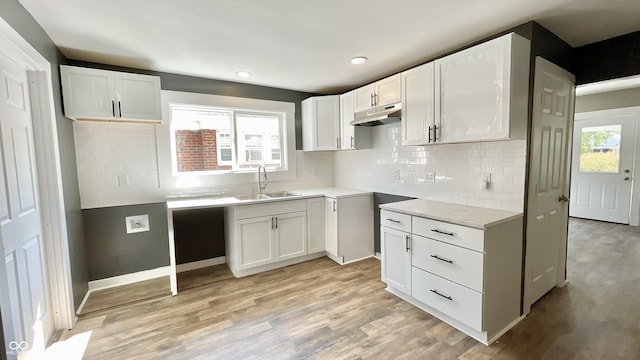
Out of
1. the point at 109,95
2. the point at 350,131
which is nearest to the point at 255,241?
the point at 350,131

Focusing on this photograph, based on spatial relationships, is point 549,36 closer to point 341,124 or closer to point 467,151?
point 467,151

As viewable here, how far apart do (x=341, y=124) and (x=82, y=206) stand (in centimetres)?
304

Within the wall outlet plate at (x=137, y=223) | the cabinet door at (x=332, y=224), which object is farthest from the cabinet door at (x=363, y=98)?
the wall outlet plate at (x=137, y=223)

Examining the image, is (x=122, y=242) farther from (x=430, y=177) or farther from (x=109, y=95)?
(x=430, y=177)

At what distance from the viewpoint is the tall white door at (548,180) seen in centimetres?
218

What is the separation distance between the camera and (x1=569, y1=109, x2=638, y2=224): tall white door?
15.9 feet

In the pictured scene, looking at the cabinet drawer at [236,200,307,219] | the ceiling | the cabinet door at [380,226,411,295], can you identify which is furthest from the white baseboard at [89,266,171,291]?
the cabinet door at [380,226,411,295]

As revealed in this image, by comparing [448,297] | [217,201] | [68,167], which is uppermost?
[68,167]

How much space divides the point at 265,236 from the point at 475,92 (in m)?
2.53

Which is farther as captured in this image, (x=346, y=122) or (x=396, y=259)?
(x=346, y=122)

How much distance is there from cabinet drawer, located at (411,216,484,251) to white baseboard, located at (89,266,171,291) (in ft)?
9.46

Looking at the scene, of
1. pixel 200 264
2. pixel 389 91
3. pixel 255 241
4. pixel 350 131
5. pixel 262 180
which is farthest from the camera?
pixel 262 180

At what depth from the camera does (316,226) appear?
353cm

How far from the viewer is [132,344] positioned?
2018mm
